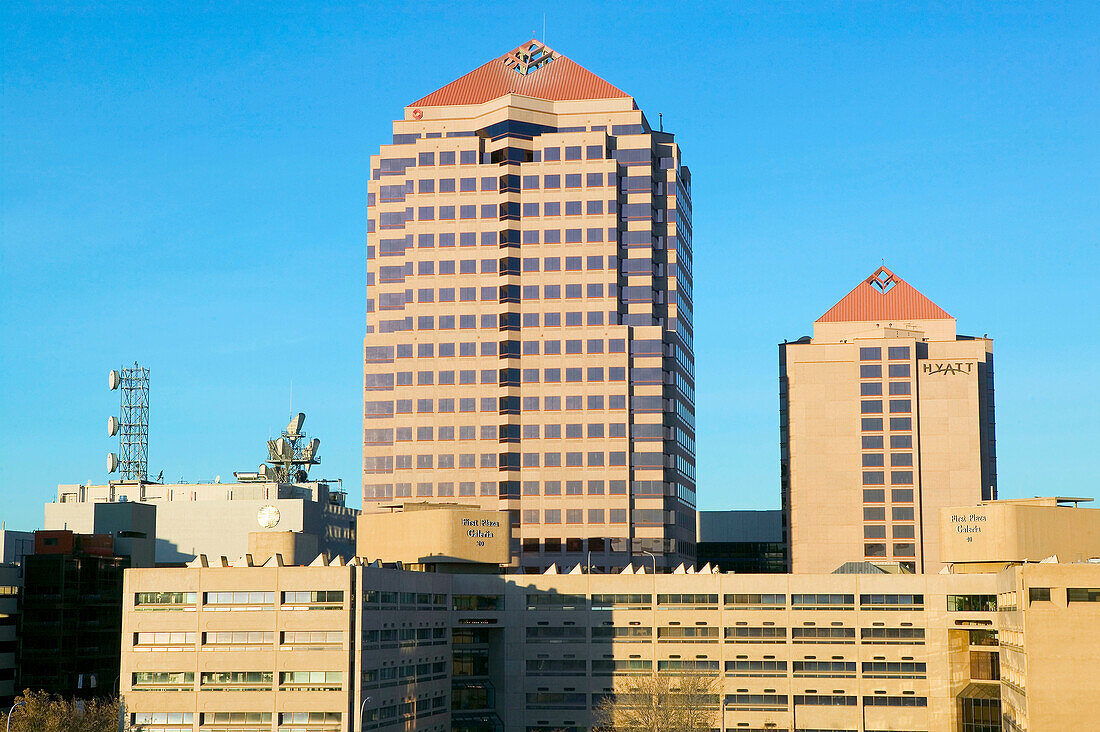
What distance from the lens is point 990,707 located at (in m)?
174

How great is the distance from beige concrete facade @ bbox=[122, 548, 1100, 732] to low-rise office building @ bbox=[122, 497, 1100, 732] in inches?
7.4

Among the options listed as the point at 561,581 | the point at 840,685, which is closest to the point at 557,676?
the point at 561,581

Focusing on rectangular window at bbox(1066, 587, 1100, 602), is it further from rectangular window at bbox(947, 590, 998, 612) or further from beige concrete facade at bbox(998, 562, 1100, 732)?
rectangular window at bbox(947, 590, 998, 612)

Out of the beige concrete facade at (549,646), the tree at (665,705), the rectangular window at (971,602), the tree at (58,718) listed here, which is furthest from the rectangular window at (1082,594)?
the tree at (58,718)

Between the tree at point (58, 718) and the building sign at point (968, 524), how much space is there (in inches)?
4102

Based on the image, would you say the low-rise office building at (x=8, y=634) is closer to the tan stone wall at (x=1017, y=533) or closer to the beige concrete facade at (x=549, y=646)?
the beige concrete facade at (x=549, y=646)

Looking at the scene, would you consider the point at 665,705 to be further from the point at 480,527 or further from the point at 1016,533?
the point at 1016,533

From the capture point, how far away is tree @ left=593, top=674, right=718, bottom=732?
532 feet

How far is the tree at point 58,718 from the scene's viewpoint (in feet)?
458

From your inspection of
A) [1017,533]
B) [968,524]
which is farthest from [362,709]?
[1017,533]

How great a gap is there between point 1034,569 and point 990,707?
1894 inches

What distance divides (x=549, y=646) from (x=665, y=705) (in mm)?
26935

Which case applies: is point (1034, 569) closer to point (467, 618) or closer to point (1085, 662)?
point (1085, 662)

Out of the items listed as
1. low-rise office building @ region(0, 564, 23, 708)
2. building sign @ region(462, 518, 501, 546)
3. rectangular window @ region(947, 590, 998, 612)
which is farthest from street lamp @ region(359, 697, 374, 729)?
rectangular window @ region(947, 590, 998, 612)
